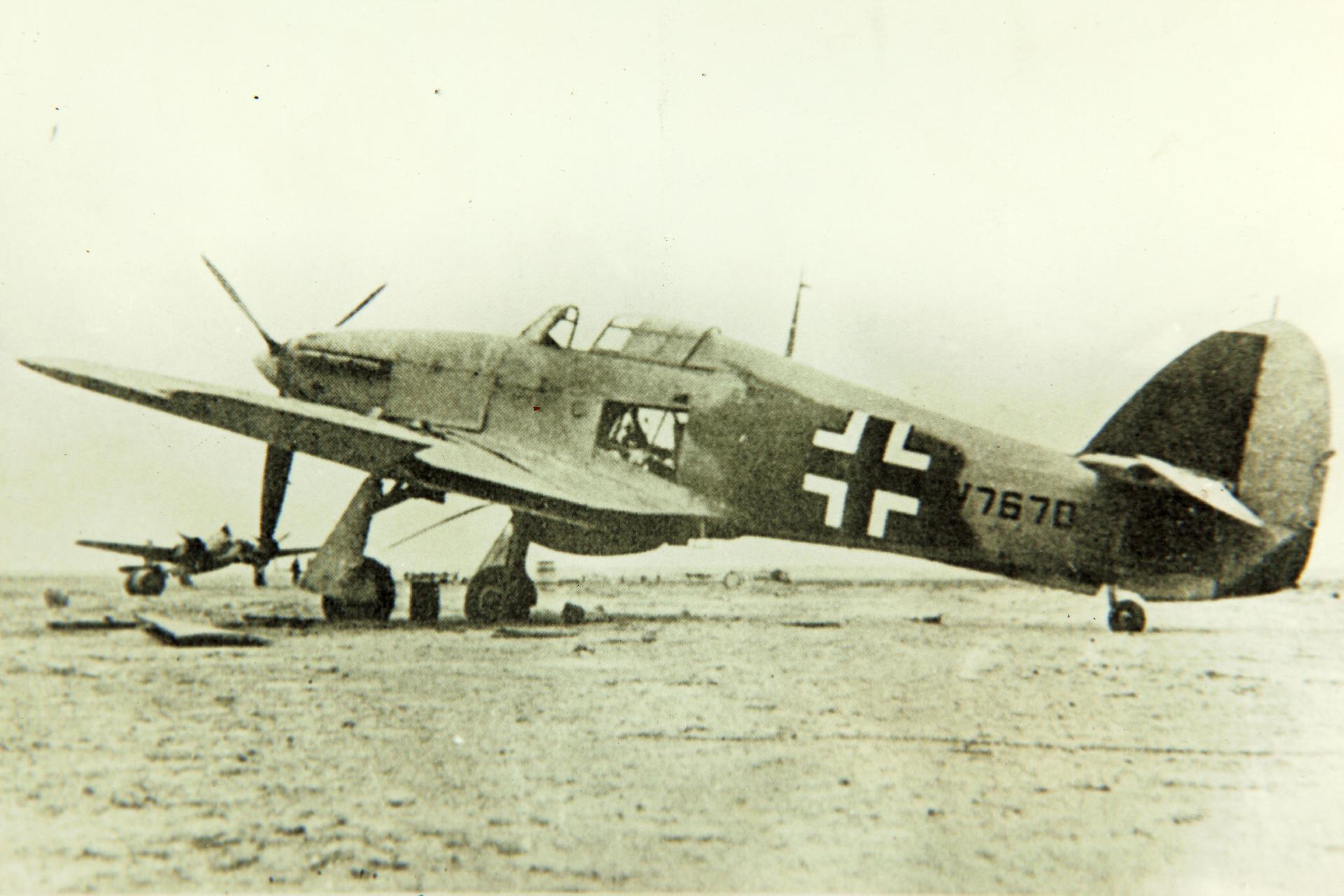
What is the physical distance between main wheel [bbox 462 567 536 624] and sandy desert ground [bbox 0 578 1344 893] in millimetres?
1732

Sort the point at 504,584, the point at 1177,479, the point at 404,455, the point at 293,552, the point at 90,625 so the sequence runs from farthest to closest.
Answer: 1. the point at 293,552
2. the point at 504,584
3. the point at 404,455
4. the point at 1177,479
5. the point at 90,625

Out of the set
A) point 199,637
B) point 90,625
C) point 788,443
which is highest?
point 788,443

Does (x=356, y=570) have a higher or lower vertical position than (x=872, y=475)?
lower

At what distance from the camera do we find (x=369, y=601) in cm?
809

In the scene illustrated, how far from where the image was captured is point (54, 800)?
112 inches

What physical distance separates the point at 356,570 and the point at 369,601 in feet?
1.68

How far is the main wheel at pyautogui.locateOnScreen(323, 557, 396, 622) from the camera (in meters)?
7.93

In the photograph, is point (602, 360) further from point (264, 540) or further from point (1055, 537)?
point (1055, 537)

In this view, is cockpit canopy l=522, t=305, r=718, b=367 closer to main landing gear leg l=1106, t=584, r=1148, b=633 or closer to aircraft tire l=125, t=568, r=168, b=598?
main landing gear leg l=1106, t=584, r=1148, b=633

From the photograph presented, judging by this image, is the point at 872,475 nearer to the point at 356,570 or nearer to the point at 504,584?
the point at 504,584

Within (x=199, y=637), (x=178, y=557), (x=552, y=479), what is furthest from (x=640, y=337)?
(x=178, y=557)

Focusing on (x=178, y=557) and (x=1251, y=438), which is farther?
(x=178, y=557)

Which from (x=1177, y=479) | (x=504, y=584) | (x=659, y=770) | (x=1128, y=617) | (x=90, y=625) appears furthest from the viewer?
(x=504, y=584)

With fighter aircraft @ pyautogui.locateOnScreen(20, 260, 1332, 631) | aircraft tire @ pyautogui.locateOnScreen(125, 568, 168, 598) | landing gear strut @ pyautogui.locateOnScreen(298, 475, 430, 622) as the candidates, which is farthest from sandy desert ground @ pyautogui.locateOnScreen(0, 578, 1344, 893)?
aircraft tire @ pyautogui.locateOnScreen(125, 568, 168, 598)
